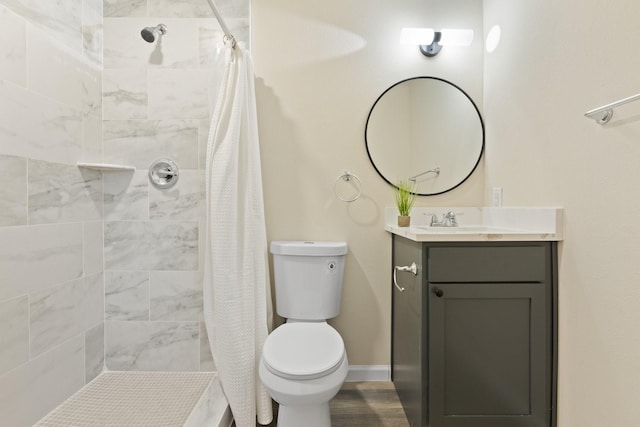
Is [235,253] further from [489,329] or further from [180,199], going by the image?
[489,329]

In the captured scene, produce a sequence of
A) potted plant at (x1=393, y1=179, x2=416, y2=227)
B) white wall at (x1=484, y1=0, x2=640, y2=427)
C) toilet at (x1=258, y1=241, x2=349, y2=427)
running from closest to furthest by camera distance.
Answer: white wall at (x1=484, y1=0, x2=640, y2=427)
toilet at (x1=258, y1=241, x2=349, y2=427)
potted plant at (x1=393, y1=179, x2=416, y2=227)

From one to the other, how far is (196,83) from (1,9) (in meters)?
0.80

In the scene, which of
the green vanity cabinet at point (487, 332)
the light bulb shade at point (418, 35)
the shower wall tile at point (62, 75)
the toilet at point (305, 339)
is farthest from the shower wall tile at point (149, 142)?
the green vanity cabinet at point (487, 332)

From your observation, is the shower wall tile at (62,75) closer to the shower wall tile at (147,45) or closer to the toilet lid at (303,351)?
the shower wall tile at (147,45)

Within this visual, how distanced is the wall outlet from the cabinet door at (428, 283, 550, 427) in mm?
589

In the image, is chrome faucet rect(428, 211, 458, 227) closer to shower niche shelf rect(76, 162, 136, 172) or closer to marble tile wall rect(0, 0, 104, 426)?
shower niche shelf rect(76, 162, 136, 172)

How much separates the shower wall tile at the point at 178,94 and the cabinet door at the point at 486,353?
1544 mm

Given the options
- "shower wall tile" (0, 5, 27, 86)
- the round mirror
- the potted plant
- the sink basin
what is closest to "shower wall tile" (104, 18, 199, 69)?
"shower wall tile" (0, 5, 27, 86)

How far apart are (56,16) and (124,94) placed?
0.42 meters

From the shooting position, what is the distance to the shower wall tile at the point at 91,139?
175cm

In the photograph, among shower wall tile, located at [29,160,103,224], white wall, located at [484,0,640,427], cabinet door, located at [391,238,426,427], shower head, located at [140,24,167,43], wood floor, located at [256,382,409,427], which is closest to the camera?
white wall, located at [484,0,640,427]

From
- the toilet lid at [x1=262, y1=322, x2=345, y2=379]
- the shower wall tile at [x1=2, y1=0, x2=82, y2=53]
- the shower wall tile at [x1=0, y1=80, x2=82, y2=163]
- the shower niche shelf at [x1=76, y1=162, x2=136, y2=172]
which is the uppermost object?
the shower wall tile at [x1=2, y1=0, x2=82, y2=53]

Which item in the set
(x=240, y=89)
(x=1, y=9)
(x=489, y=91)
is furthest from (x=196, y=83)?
(x=489, y=91)

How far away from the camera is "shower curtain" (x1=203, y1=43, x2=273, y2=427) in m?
1.56
